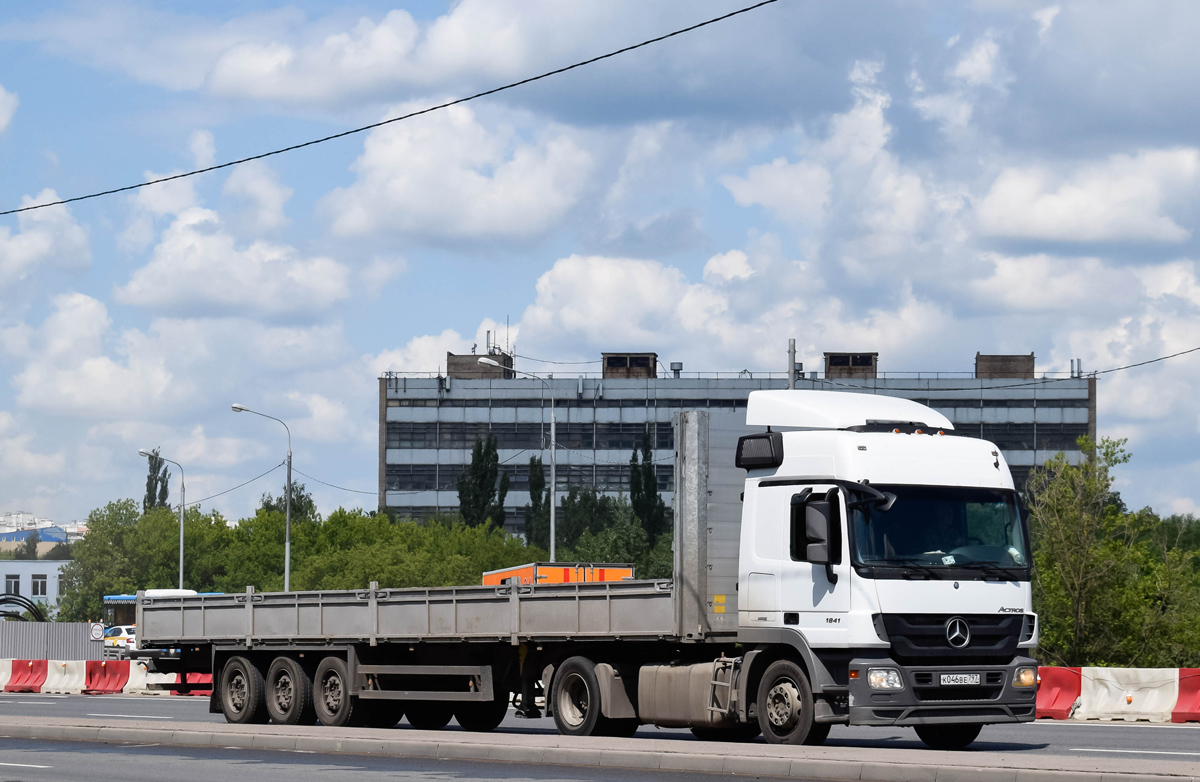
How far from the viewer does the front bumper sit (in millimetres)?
14383

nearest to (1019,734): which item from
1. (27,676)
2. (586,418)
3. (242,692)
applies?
(242,692)

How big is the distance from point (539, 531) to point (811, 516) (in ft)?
298

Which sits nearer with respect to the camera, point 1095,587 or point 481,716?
point 481,716

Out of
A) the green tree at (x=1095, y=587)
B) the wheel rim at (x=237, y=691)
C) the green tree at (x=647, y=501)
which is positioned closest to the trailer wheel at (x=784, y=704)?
the wheel rim at (x=237, y=691)

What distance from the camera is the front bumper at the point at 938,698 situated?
1438cm

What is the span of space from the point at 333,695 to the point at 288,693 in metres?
0.89

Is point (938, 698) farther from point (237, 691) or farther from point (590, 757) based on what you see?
point (237, 691)

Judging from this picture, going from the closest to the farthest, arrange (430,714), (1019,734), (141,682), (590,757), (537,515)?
1. (590,757)
2. (1019,734)
3. (430,714)
4. (141,682)
5. (537,515)

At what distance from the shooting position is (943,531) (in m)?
14.9

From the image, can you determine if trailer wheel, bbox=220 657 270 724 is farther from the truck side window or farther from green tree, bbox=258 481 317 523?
green tree, bbox=258 481 317 523

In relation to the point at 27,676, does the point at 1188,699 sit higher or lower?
higher

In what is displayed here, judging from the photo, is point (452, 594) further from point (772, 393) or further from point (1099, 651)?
point (1099, 651)

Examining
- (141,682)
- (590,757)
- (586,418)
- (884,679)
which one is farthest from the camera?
(586,418)

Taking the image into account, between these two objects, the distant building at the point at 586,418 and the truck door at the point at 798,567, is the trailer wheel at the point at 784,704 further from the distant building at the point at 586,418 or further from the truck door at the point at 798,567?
the distant building at the point at 586,418
